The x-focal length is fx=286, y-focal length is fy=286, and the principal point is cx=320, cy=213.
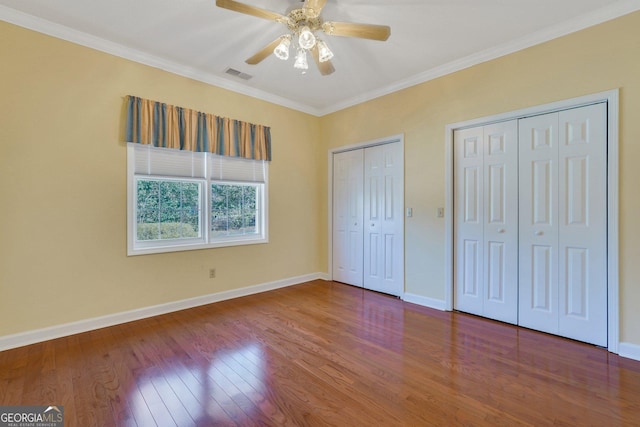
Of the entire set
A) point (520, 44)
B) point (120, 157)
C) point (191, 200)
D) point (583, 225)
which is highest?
point (520, 44)

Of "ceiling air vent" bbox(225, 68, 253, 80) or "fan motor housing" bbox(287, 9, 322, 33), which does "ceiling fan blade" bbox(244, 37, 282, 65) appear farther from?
"ceiling air vent" bbox(225, 68, 253, 80)

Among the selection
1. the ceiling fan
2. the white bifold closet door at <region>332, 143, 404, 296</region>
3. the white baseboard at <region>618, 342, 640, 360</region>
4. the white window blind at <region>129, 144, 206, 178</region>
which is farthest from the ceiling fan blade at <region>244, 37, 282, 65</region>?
the white baseboard at <region>618, 342, 640, 360</region>

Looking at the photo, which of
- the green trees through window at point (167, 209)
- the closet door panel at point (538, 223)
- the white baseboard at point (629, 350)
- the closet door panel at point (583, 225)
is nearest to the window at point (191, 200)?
the green trees through window at point (167, 209)

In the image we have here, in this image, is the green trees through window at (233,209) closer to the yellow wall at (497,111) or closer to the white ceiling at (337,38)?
the white ceiling at (337,38)

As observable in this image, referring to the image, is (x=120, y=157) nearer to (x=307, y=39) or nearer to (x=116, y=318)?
(x=116, y=318)

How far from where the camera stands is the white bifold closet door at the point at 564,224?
2.56 meters

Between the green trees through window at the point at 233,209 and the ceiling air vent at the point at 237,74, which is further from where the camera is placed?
the green trees through window at the point at 233,209

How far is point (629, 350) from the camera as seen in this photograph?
7.83 ft

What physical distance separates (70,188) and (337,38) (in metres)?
3.02

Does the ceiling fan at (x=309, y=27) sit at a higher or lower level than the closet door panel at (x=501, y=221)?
higher

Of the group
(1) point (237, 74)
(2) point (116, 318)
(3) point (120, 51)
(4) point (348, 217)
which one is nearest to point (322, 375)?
(2) point (116, 318)

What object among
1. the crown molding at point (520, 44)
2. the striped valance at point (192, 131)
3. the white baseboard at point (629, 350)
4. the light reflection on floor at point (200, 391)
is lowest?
the light reflection on floor at point (200, 391)

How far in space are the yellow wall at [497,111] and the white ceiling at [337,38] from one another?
0.15 m

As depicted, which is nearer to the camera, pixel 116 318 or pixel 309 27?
pixel 309 27
